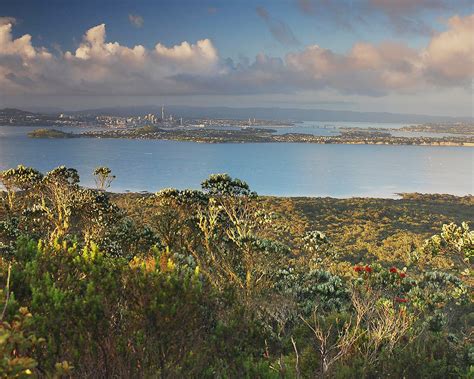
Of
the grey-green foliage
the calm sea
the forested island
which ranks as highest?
the grey-green foliage

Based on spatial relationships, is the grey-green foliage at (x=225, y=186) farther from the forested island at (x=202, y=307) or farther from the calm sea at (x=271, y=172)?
the calm sea at (x=271, y=172)

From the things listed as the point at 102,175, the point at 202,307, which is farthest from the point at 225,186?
the point at 102,175

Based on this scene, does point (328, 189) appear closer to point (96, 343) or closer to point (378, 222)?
point (378, 222)

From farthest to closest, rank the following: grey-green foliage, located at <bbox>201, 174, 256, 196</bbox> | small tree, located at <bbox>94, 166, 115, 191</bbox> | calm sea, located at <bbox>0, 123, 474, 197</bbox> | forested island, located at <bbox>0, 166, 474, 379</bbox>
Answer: calm sea, located at <bbox>0, 123, 474, 197</bbox>, small tree, located at <bbox>94, 166, 115, 191</bbox>, grey-green foliage, located at <bbox>201, 174, 256, 196</bbox>, forested island, located at <bbox>0, 166, 474, 379</bbox>

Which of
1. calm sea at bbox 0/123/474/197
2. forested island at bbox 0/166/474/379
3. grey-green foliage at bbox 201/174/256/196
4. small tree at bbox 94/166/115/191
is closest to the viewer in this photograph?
forested island at bbox 0/166/474/379

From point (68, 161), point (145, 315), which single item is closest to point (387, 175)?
point (68, 161)

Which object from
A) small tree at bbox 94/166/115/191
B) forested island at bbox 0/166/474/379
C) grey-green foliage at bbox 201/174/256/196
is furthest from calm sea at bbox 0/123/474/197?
grey-green foliage at bbox 201/174/256/196

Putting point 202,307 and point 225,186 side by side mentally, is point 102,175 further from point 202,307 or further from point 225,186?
point 202,307

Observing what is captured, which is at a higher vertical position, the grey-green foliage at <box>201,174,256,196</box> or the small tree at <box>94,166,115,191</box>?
the grey-green foliage at <box>201,174,256,196</box>

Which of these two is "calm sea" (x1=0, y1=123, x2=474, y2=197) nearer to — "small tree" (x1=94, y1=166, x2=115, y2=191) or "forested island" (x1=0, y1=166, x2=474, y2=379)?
"small tree" (x1=94, y1=166, x2=115, y2=191)

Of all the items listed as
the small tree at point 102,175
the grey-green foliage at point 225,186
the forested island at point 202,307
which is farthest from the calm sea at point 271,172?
the grey-green foliage at point 225,186

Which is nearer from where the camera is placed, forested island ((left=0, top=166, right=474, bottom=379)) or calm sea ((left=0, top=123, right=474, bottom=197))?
forested island ((left=0, top=166, right=474, bottom=379))
